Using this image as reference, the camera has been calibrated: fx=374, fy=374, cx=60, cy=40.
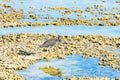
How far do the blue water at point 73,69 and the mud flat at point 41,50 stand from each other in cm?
44

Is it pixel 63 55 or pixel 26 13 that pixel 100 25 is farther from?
pixel 63 55

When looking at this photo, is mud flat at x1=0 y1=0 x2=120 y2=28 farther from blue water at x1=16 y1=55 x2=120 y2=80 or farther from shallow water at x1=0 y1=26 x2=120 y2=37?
blue water at x1=16 y1=55 x2=120 y2=80

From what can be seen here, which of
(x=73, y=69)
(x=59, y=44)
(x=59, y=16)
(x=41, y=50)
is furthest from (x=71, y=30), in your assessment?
(x=73, y=69)

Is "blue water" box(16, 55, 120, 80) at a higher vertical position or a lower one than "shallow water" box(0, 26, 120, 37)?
lower

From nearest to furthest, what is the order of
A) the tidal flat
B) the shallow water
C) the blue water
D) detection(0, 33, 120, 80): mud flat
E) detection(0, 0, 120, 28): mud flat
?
the blue water → the tidal flat → detection(0, 33, 120, 80): mud flat → the shallow water → detection(0, 0, 120, 28): mud flat

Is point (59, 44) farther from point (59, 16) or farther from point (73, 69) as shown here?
point (59, 16)

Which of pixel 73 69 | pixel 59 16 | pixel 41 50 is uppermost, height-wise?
pixel 59 16

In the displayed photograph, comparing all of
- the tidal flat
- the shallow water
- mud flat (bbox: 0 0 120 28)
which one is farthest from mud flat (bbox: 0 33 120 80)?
mud flat (bbox: 0 0 120 28)

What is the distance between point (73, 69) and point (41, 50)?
442cm

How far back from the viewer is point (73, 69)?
920 inches

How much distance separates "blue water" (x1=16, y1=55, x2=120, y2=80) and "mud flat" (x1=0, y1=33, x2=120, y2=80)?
443 mm

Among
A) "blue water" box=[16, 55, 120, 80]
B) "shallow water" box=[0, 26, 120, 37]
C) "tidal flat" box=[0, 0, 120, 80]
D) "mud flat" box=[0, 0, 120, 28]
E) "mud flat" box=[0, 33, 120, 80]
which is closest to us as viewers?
"blue water" box=[16, 55, 120, 80]

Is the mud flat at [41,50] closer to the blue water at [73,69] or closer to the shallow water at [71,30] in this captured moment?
the blue water at [73,69]

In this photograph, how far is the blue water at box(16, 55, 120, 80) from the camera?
21.9m
